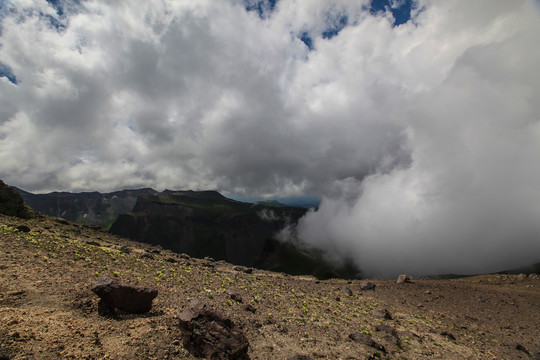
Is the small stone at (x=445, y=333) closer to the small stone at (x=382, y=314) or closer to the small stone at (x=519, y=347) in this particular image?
the small stone at (x=382, y=314)

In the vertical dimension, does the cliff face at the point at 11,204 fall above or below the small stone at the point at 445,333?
above

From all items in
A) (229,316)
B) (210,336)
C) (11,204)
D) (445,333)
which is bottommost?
(229,316)

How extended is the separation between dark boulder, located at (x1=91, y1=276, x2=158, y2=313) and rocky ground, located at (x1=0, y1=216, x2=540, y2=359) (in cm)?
58

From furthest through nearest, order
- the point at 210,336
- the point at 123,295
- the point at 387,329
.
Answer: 1. the point at 387,329
2. the point at 123,295
3. the point at 210,336

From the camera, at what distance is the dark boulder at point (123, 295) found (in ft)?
44.5

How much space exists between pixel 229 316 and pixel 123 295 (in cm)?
724

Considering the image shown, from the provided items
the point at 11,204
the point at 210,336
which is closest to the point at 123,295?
the point at 210,336

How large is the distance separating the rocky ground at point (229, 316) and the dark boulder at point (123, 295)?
0.58 metres

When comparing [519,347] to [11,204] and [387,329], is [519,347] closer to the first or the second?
[387,329]

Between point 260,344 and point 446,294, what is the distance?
3560 cm

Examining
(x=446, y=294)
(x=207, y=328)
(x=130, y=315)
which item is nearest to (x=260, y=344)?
(x=207, y=328)

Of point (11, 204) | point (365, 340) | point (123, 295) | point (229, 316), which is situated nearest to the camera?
point (123, 295)

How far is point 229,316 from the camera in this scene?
17.2 metres

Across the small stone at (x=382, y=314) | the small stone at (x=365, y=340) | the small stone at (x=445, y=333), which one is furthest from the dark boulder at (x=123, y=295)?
the small stone at (x=445, y=333)
